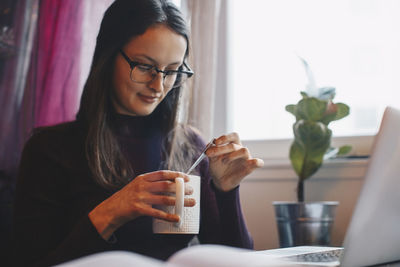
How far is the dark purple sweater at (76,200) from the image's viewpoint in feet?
3.41

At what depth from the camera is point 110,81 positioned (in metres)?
1.23

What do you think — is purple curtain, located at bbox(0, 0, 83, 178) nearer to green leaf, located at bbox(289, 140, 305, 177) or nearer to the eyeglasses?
the eyeglasses

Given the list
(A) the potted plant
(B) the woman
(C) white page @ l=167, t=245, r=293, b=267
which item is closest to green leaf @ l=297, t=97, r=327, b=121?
(A) the potted plant

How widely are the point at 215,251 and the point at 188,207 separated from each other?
16.2 inches

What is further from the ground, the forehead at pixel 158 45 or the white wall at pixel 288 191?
the forehead at pixel 158 45

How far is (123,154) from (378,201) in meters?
0.79

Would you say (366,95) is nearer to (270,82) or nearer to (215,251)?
(270,82)

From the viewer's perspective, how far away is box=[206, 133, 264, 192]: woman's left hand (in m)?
1.00

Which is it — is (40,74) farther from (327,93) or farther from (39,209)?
(327,93)

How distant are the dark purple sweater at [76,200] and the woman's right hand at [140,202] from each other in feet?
0.24

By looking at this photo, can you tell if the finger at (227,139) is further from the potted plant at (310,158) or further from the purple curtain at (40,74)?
the purple curtain at (40,74)

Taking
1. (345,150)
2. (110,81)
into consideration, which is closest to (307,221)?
(345,150)

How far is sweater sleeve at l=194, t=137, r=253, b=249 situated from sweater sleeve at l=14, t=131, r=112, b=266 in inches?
13.8

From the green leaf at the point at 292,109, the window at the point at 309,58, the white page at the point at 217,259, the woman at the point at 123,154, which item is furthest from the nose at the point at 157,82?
the white page at the point at 217,259
